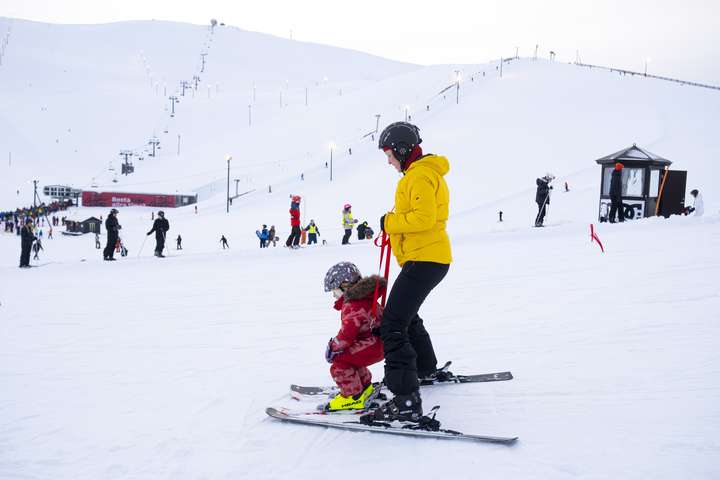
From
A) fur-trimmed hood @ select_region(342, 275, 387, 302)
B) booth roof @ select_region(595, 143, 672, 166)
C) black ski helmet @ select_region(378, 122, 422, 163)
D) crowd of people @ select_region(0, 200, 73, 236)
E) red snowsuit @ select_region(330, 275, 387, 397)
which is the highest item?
booth roof @ select_region(595, 143, 672, 166)

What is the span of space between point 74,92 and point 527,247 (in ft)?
345

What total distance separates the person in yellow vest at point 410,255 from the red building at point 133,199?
4302 centimetres

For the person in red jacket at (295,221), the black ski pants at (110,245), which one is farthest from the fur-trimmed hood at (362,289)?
the black ski pants at (110,245)

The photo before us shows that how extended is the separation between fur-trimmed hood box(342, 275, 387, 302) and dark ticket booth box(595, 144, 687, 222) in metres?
13.8

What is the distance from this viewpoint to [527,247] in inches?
441

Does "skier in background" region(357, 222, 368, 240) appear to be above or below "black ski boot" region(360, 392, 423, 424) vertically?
above

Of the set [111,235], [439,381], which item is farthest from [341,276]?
[111,235]

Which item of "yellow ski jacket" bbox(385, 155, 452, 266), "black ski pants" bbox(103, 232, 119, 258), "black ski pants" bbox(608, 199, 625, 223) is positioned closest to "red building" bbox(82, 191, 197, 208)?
"black ski pants" bbox(103, 232, 119, 258)

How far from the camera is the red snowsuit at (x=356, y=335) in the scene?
3404 mm

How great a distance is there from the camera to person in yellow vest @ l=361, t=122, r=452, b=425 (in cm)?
317

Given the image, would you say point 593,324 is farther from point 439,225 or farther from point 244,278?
point 244,278

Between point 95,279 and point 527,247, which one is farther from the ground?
point 527,247

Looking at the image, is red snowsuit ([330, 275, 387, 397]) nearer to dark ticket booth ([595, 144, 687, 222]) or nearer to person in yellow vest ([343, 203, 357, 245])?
person in yellow vest ([343, 203, 357, 245])

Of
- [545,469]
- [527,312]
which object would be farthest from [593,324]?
[545,469]
